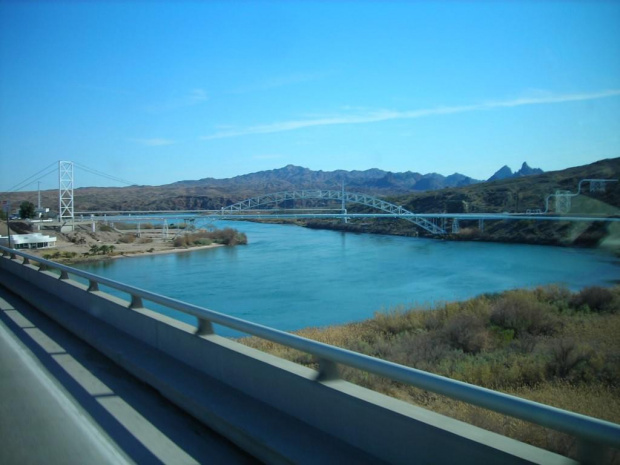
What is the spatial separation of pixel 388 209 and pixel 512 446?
230ft

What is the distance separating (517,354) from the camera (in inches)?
310

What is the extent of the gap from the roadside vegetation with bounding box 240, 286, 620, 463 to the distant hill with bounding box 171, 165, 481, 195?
98.0m

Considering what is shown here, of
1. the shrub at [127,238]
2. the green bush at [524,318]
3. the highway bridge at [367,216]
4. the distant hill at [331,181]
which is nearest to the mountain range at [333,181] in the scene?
the distant hill at [331,181]

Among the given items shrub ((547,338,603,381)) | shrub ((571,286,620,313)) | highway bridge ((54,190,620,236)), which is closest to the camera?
shrub ((547,338,603,381))

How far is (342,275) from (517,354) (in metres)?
26.1

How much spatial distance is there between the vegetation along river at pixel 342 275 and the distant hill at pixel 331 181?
225 ft

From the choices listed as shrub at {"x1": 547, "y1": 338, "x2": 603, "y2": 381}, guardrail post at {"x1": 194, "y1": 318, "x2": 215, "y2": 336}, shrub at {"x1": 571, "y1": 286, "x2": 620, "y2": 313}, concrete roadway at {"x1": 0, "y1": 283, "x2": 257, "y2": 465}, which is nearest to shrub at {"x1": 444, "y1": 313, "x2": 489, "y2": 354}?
shrub at {"x1": 547, "y1": 338, "x2": 603, "y2": 381}

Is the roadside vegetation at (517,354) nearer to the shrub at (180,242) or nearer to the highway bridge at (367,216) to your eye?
the highway bridge at (367,216)

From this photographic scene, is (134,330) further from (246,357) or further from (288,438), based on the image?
(288,438)

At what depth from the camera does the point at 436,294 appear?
2505 centimetres

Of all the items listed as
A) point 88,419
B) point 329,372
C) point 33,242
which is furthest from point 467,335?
point 33,242

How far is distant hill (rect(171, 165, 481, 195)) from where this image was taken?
5010 inches

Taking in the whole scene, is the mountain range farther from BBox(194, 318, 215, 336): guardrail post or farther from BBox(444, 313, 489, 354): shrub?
BBox(194, 318, 215, 336): guardrail post

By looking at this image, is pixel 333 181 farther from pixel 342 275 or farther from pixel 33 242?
pixel 342 275
